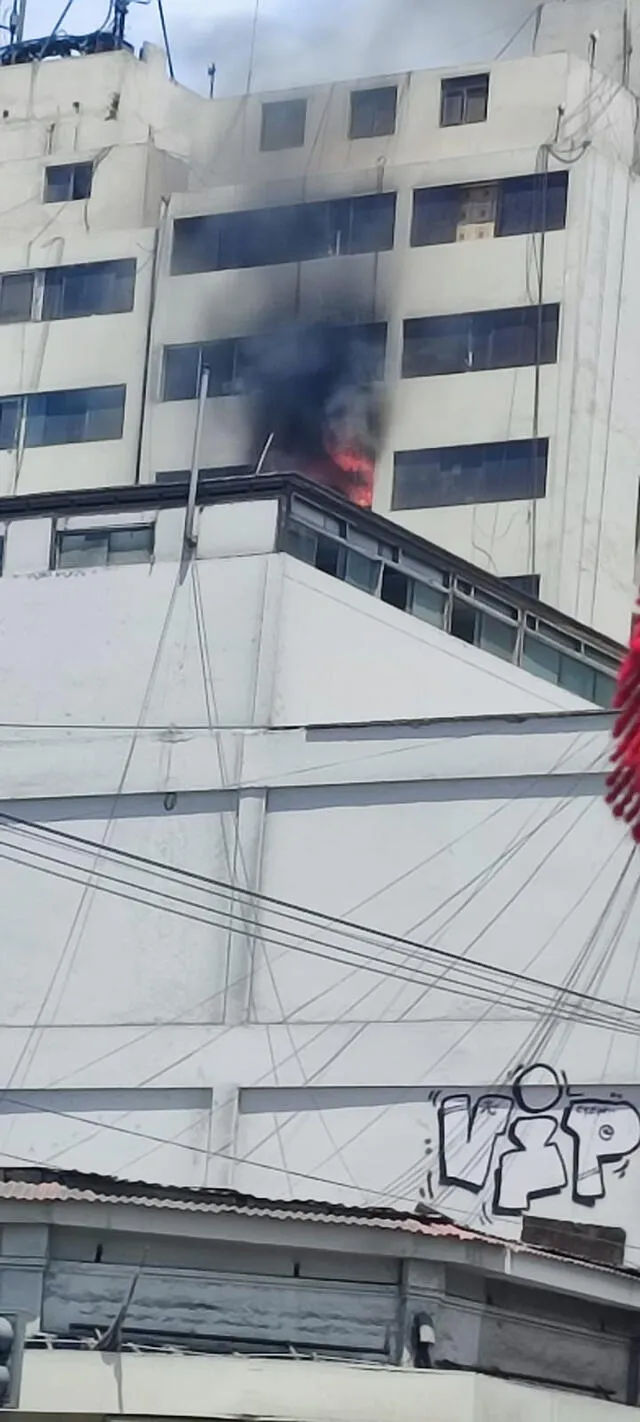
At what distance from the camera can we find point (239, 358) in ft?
242

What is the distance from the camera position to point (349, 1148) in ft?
153

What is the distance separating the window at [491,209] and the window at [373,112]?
361 centimetres

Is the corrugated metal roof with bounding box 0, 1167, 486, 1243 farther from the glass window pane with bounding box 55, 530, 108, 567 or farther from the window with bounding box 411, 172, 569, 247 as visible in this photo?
the window with bounding box 411, 172, 569, 247

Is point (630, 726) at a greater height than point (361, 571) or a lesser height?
lesser

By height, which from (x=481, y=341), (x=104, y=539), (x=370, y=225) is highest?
(x=370, y=225)

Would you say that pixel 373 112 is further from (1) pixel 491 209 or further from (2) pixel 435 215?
(1) pixel 491 209

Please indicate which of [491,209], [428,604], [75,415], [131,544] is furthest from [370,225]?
[131,544]

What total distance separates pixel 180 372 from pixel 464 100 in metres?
11.2

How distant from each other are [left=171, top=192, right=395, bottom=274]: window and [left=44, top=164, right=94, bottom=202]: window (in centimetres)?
460

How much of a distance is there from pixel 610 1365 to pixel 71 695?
23.4 metres

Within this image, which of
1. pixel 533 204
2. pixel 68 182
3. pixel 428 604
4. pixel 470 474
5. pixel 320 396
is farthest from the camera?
pixel 68 182

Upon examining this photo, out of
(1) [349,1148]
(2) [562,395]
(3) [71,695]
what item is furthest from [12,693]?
(2) [562,395]

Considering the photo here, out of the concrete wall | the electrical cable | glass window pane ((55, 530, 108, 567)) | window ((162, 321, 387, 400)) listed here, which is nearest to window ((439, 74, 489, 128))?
window ((162, 321, 387, 400))

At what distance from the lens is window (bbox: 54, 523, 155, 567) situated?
53.1 metres
